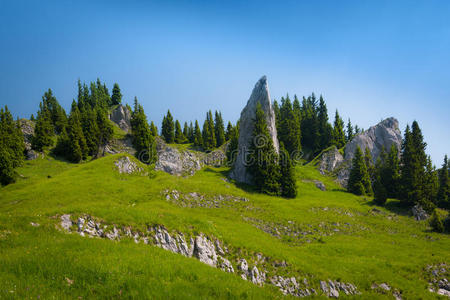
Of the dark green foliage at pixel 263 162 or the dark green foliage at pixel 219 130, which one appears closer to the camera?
the dark green foliage at pixel 263 162

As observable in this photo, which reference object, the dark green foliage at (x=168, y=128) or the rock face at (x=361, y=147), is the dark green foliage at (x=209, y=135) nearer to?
the dark green foliage at (x=168, y=128)

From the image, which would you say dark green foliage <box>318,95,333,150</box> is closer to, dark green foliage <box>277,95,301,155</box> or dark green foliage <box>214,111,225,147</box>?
dark green foliage <box>277,95,301,155</box>

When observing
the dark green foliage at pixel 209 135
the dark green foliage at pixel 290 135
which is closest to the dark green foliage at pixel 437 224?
the dark green foliage at pixel 290 135

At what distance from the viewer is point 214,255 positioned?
17.0m

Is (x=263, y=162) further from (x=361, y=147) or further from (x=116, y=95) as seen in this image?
(x=116, y=95)

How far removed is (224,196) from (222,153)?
4091 centimetres

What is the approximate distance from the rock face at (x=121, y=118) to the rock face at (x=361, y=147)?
9601cm

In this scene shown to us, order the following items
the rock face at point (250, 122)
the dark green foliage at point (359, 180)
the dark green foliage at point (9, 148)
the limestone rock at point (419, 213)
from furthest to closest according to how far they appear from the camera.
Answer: the dark green foliage at point (359, 180), the rock face at point (250, 122), the limestone rock at point (419, 213), the dark green foliage at point (9, 148)

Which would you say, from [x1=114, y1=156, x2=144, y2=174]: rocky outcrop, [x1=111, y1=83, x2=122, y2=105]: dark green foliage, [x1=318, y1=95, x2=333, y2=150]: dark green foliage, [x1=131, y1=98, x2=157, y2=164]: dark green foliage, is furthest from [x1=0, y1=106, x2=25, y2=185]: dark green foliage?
[x1=318, y1=95, x2=333, y2=150]: dark green foliage

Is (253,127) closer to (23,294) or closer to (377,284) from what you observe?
(377,284)

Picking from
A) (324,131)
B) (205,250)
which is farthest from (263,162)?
(324,131)

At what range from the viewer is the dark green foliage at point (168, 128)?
106m

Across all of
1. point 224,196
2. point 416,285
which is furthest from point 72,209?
point 416,285

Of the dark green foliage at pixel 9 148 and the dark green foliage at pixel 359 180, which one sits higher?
the dark green foliage at pixel 9 148
